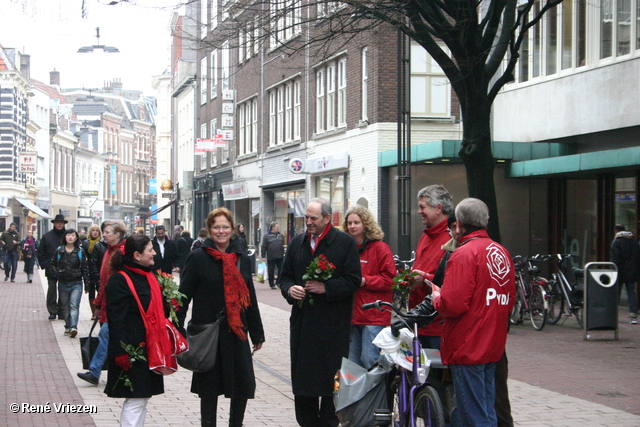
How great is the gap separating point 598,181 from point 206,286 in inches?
575

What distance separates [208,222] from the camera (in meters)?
6.39

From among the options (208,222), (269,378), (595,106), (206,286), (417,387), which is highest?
(595,106)

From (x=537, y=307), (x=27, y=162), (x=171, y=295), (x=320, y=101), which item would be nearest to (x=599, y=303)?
(x=537, y=307)

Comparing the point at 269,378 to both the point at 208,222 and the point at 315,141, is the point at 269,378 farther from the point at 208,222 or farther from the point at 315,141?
the point at 315,141

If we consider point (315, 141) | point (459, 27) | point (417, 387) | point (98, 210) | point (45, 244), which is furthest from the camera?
point (98, 210)

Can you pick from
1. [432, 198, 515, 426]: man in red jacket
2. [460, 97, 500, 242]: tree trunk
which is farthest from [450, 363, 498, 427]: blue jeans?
[460, 97, 500, 242]: tree trunk

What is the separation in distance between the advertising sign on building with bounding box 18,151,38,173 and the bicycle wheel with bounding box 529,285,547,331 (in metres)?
47.3

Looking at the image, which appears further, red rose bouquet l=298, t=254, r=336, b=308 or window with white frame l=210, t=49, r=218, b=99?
window with white frame l=210, t=49, r=218, b=99

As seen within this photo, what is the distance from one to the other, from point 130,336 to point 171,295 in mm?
438

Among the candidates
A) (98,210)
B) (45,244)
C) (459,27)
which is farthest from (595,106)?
(98,210)

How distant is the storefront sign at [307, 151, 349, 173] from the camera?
85.4 ft

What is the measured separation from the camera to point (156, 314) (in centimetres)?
587

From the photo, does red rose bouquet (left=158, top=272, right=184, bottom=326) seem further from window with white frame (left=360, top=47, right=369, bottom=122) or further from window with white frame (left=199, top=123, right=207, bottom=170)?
window with white frame (left=199, top=123, right=207, bottom=170)

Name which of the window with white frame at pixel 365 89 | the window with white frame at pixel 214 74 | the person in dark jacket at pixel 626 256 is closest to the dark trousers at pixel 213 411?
the person in dark jacket at pixel 626 256
